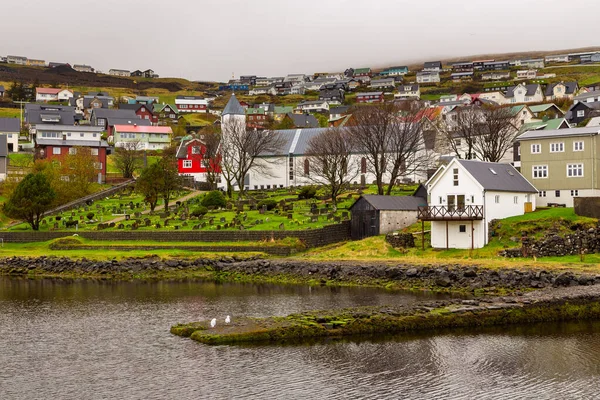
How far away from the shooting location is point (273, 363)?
1036 inches

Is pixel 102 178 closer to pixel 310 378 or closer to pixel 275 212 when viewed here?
pixel 275 212

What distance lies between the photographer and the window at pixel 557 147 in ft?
196

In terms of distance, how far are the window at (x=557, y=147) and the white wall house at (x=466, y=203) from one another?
6.02 meters

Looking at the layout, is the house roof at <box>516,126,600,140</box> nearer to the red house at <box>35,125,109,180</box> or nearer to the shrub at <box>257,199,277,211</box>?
the shrub at <box>257,199,277,211</box>

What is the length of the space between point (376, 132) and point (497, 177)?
2058 cm

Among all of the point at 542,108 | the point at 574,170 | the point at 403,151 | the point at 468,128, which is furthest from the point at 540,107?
the point at 574,170

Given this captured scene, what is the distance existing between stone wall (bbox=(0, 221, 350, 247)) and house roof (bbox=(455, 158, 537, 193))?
13277mm

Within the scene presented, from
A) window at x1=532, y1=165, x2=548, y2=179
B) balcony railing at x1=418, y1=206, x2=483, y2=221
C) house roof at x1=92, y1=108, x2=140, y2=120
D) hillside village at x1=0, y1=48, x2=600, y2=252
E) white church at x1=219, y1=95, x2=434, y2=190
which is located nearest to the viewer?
balcony railing at x1=418, y1=206, x2=483, y2=221

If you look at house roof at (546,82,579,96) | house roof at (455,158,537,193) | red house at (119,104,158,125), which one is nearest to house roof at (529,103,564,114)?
house roof at (546,82,579,96)

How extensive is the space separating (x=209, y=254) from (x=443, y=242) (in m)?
19.1

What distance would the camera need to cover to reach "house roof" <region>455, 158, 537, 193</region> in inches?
2127

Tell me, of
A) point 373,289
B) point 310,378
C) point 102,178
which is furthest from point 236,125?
point 310,378

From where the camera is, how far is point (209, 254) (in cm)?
5803

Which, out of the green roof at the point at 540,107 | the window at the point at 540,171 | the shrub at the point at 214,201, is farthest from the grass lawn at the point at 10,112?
the window at the point at 540,171
